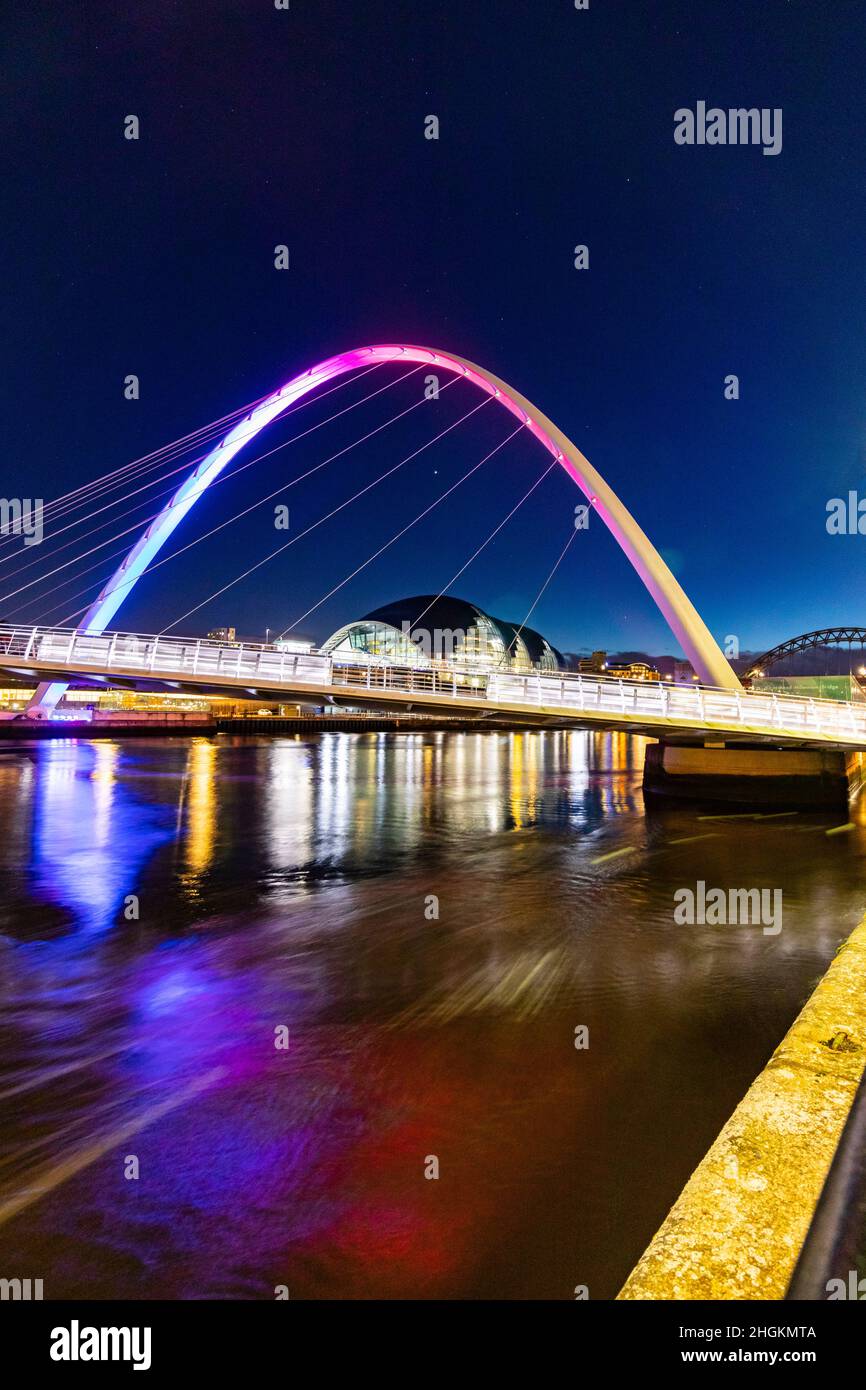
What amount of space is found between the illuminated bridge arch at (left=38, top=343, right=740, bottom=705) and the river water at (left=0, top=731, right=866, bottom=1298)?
8.40m

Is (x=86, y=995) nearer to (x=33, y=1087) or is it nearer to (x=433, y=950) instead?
(x=33, y=1087)

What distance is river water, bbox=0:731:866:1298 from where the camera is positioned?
15.9 feet

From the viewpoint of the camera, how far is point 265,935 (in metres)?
13.0

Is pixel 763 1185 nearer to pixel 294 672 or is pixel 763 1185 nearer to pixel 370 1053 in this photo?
pixel 370 1053

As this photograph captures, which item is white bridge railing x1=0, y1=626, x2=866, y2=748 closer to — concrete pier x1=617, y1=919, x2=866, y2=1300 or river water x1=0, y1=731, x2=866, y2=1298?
river water x1=0, y1=731, x2=866, y2=1298

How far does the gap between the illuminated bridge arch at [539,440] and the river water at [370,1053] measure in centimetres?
840

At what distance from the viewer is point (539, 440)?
31.6m

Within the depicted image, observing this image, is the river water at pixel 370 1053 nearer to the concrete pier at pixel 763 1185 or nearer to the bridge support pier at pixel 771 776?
the concrete pier at pixel 763 1185

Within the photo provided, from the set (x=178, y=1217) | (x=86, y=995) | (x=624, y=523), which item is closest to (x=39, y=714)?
(x=624, y=523)

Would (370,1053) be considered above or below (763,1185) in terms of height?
below

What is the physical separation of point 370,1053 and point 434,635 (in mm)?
87795

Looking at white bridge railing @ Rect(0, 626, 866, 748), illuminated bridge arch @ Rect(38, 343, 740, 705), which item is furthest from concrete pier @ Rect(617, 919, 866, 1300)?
illuminated bridge arch @ Rect(38, 343, 740, 705)

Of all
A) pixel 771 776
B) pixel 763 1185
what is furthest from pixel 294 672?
pixel 771 776

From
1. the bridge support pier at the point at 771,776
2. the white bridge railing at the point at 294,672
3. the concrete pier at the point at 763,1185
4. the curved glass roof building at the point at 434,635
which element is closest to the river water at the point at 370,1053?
the concrete pier at the point at 763,1185
